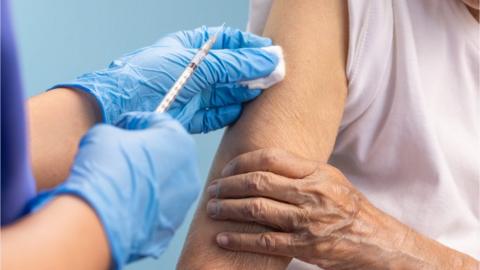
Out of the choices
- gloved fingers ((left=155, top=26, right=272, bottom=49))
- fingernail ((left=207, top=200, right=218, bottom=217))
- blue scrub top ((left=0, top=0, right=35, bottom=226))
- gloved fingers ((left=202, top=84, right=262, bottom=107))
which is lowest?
fingernail ((left=207, top=200, right=218, bottom=217))

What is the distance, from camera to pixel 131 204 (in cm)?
70

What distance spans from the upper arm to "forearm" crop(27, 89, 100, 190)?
0.83 feet

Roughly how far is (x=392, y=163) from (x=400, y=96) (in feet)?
0.44

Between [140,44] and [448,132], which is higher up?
[448,132]

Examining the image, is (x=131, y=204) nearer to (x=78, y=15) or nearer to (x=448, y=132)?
(x=448, y=132)

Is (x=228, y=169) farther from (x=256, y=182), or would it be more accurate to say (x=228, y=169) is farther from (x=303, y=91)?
(x=303, y=91)

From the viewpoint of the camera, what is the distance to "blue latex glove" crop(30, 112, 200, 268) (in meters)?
0.65

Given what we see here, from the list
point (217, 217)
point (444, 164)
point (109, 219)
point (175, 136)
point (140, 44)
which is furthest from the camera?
point (140, 44)

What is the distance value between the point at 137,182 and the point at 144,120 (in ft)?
0.49

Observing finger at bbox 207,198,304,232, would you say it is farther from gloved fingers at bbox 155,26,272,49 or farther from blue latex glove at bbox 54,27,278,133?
gloved fingers at bbox 155,26,272,49

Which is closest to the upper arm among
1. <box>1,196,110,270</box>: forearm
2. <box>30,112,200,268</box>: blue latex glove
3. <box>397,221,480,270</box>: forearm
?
<box>397,221,480,270</box>: forearm

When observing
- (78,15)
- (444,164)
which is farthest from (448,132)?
(78,15)

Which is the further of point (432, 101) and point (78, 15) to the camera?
point (78, 15)

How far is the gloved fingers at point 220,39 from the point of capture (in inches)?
47.6
